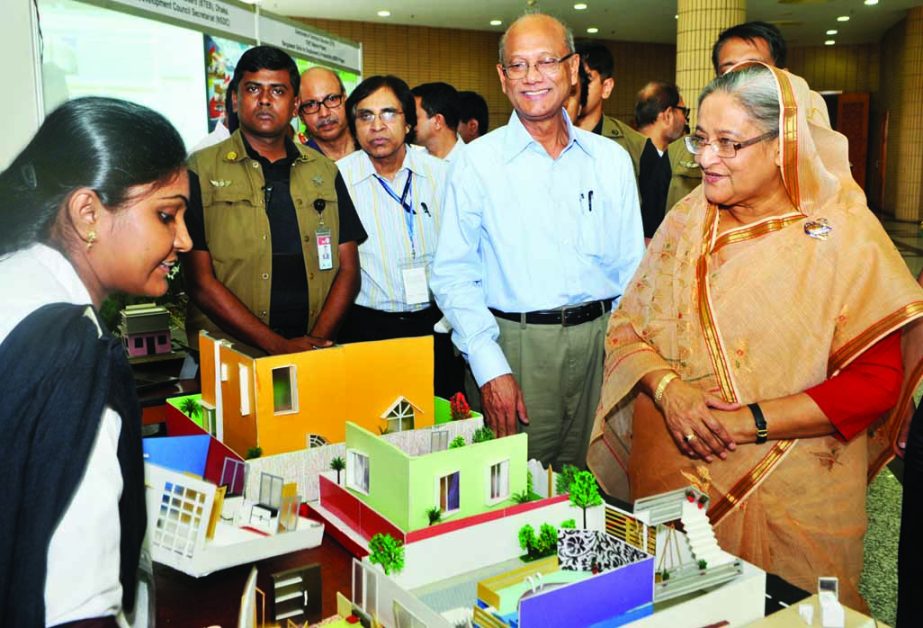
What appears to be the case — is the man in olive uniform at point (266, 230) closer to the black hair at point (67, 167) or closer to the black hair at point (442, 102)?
the black hair at point (442, 102)

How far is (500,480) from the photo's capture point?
4.84 ft

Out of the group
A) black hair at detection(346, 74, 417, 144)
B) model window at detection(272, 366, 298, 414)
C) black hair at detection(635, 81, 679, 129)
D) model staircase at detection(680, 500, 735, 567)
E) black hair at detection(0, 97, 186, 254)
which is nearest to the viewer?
black hair at detection(0, 97, 186, 254)

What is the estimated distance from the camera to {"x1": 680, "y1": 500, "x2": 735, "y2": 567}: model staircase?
1.26m

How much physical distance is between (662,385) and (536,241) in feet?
2.16

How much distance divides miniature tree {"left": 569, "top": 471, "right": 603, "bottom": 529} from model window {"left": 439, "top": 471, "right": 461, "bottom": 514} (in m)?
0.19

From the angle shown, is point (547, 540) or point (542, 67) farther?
point (542, 67)

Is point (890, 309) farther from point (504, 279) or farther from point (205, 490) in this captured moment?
point (205, 490)

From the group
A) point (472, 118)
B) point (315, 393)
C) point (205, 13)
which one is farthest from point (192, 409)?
point (472, 118)

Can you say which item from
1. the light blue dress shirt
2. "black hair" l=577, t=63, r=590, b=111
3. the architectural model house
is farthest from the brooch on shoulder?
"black hair" l=577, t=63, r=590, b=111

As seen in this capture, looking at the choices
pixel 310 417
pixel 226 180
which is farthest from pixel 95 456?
pixel 226 180

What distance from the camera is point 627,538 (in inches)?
54.0

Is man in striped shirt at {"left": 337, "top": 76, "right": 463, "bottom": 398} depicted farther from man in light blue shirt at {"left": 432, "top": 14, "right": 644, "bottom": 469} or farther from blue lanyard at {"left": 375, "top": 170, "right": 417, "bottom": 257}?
man in light blue shirt at {"left": 432, "top": 14, "right": 644, "bottom": 469}

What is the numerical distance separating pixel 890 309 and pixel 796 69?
2088 cm

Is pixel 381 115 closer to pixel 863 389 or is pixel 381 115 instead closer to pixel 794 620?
pixel 863 389
